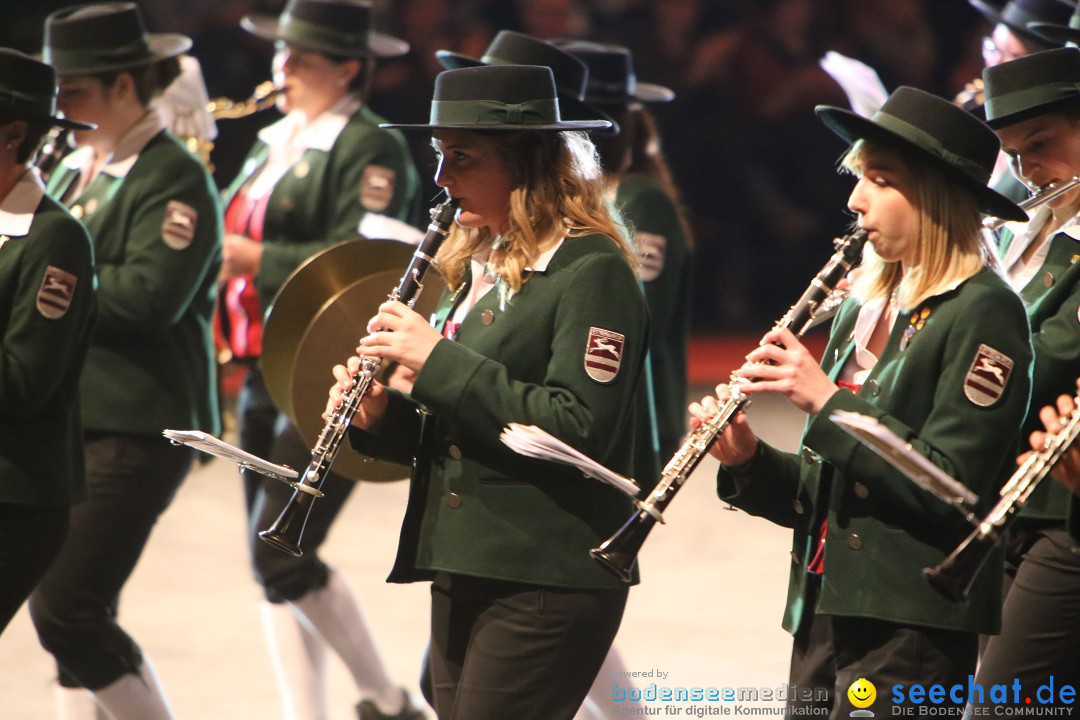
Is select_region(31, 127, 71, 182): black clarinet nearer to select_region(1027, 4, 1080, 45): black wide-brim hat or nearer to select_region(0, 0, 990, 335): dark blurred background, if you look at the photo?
select_region(1027, 4, 1080, 45): black wide-brim hat

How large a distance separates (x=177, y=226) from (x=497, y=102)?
61.1 inches

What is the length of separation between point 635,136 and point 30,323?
217cm

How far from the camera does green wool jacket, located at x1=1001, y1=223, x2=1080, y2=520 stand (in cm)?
328

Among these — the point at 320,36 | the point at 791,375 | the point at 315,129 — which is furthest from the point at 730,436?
the point at 320,36

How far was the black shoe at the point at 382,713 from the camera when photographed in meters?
4.86

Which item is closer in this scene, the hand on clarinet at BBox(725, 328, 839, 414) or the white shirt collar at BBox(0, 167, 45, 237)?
the hand on clarinet at BBox(725, 328, 839, 414)

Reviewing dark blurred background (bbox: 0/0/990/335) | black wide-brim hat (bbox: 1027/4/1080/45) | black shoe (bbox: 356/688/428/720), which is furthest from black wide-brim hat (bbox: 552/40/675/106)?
dark blurred background (bbox: 0/0/990/335)

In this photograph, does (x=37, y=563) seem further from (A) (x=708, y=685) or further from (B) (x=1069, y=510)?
(A) (x=708, y=685)

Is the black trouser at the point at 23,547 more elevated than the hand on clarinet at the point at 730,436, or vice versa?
the hand on clarinet at the point at 730,436

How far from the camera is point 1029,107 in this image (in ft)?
10.8

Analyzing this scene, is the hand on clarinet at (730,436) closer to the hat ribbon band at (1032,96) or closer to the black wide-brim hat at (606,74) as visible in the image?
the hat ribbon band at (1032,96)

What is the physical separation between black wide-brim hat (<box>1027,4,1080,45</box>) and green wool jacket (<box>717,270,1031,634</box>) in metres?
1.71

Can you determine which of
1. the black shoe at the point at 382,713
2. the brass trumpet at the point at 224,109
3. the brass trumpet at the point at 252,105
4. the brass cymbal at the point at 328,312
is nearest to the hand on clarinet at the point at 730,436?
the brass cymbal at the point at 328,312

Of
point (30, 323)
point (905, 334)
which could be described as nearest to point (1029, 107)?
point (905, 334)
